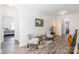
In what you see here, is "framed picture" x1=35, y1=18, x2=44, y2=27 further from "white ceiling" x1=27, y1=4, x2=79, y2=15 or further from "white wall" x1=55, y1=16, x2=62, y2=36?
"white wall" x1=55, y1=16, x2=62, y2=36

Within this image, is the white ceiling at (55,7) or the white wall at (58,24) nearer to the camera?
the white ceiling at (55,7)

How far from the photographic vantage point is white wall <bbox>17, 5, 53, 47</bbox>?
1.78 meters

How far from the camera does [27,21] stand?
1813 millimetres

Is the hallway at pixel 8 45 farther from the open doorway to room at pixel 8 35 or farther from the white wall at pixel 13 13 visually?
the white wall at pixel 13 13

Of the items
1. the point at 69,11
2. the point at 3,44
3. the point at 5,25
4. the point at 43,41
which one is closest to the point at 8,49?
the point at 3,44

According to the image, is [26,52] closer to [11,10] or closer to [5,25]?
[5,25]

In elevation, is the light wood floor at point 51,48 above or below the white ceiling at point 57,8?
below

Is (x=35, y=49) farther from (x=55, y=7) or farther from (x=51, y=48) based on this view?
(x=55, y=7)

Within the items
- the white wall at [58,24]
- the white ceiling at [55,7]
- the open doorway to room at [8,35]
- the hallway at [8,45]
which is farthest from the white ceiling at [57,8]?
the hallway at [8,45]

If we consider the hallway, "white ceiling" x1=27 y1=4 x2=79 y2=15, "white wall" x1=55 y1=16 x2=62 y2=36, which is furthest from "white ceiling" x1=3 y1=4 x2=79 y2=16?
the hallway

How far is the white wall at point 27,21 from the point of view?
1.78 metres

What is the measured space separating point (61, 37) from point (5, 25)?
3.50ft

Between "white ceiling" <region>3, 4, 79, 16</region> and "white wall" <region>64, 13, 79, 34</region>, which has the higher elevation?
"white ceiling" <region>3, 4, 79, 16</region>

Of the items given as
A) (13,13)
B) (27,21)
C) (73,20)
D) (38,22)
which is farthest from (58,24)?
(13,13)
